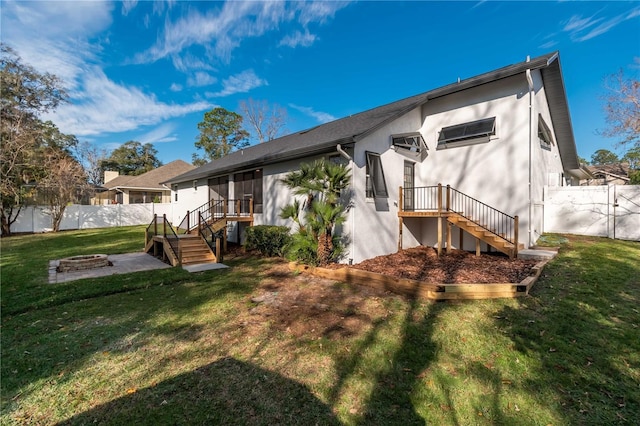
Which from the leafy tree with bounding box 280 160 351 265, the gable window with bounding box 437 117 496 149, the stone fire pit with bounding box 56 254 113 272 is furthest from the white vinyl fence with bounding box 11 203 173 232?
the gable window with bounding box 437 117 496 149

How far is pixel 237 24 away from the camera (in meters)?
11.0

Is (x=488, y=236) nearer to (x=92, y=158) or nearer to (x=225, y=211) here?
(x=225, y=211)

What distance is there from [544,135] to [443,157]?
4092 millimetres

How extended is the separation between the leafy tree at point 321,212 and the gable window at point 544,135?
7100mm

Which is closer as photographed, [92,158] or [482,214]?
[482,214]

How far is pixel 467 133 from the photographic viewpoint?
9219 millimetres

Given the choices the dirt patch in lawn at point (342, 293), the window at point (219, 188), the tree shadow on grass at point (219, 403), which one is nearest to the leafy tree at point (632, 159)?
the dirt patch in lawn at point (342, 293)

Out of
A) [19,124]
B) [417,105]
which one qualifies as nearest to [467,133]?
[417,105]

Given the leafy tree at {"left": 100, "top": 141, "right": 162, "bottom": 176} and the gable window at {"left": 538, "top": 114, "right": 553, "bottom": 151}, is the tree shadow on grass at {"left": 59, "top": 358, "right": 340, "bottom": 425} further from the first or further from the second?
the leafy tree at {"left": 100, "top": 141, "right": 162, "bottom": 176}

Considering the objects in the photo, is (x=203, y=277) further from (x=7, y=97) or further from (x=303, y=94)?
(x=303, y=94)

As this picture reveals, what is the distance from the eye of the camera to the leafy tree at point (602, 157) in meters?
49.5

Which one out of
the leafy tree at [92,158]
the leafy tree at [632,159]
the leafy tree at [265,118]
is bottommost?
the leafy tree at [632,159]

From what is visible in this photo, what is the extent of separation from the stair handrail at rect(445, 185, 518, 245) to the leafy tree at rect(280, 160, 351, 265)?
365cm

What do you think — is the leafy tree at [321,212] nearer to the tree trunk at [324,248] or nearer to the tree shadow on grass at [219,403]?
the tree trunk at [324,248]
